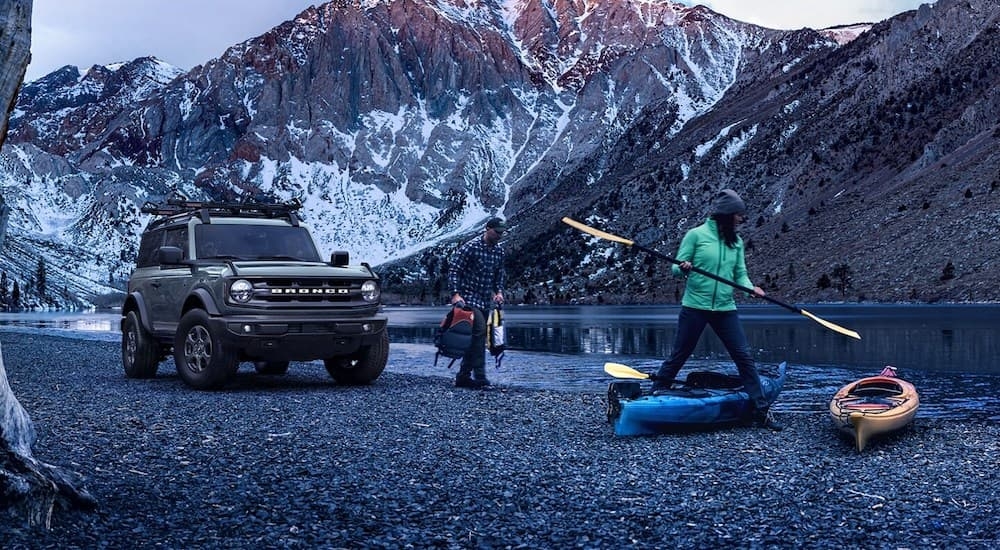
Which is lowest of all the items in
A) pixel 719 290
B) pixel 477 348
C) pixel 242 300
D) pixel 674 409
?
pixel 674 409

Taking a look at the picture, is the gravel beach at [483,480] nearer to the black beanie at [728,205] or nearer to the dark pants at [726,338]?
the dark pants at [726,338]

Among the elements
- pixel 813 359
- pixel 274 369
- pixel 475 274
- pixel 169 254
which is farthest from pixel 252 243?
pixel 813 359

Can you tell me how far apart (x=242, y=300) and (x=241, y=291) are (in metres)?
0.16

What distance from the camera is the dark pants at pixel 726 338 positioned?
11.8 meters

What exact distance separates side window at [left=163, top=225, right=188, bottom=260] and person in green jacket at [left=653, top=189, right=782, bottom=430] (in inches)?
409

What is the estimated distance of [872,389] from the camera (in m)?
12.8

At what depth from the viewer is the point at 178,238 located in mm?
17812

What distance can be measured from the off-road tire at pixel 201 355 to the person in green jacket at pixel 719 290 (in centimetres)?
788

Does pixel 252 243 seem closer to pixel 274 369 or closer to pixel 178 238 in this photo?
pixel 178 238

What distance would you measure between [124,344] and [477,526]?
49.1ft

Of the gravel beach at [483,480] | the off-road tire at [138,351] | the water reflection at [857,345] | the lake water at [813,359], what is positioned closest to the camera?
the gravel beach at [483,480]

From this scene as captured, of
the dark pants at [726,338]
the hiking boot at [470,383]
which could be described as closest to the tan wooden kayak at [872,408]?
the dark pants at [726,338]

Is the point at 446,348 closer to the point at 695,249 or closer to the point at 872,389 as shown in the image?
the point at 695,249

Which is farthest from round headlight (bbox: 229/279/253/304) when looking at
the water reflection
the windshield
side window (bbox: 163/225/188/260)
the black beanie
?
the water reflection
